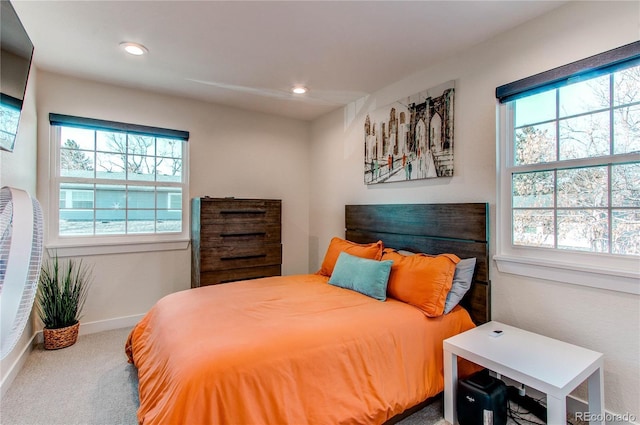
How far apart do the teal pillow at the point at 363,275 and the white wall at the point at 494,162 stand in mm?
762

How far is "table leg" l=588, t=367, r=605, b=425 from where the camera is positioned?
1.59m

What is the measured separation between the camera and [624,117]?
171cm

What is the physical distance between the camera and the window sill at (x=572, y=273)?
64.1 inches

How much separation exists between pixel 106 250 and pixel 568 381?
372 centimetres

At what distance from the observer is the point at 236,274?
3.38 metres

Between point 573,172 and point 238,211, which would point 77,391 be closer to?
point 238,211

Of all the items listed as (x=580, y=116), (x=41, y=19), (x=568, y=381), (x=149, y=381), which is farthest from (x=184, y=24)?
(x=568, y=381)

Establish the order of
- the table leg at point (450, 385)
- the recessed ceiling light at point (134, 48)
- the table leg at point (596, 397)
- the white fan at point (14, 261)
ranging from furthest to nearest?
the recessed ceiling light at point (134, 48) < the table leg at point (450, 385) < the table leg at point (596, 397) < the white fan at point (14, 261)

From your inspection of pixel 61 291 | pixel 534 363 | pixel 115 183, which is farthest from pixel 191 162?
pixel 534 363

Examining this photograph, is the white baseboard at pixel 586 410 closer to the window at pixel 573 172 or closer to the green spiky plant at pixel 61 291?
the window at pixel 573 172

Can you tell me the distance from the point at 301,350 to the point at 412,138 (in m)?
→ 2.07

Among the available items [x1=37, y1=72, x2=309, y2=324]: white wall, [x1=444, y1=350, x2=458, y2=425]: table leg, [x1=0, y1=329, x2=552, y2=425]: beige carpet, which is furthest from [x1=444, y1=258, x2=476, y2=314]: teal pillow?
[x1=37, y1=72, x2=309, y2=324]: white wall

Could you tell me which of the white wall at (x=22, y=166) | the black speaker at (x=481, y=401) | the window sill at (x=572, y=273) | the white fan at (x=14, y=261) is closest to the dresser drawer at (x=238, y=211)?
the white wall at (x=22, y=166)

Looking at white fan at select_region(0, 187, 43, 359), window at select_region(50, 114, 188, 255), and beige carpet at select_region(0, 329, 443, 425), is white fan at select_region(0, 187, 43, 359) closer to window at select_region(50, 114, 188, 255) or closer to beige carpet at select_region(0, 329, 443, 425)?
beige carpet at select_region(0, 329, 443, 425)
